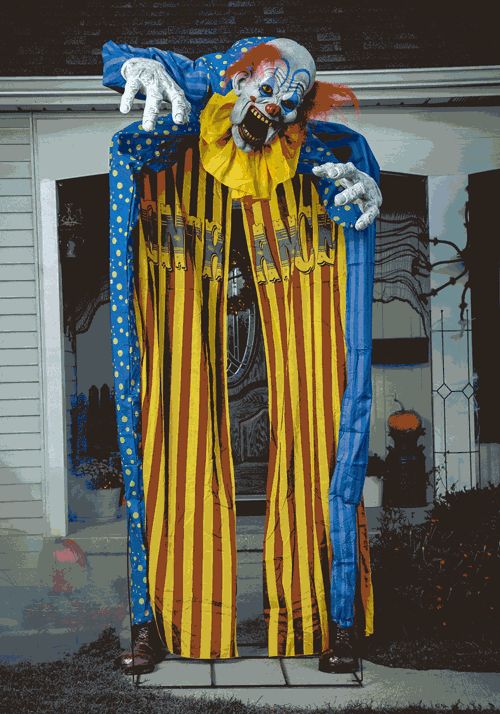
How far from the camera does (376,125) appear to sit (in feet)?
22.7

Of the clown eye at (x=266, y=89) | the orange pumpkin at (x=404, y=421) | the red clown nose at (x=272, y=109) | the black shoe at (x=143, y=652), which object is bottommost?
the black shoe at (x=143, y=652)

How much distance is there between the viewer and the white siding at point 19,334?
6875 mm

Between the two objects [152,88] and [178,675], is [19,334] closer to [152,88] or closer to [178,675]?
[178,675]

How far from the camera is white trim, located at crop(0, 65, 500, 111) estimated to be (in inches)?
259

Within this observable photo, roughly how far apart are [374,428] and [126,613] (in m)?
3.28

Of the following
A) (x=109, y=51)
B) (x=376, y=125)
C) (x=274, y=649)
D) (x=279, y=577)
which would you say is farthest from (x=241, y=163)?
(x=376, y=125)

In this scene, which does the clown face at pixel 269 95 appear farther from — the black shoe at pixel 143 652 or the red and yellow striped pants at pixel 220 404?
the black shoe at pixel 143 652

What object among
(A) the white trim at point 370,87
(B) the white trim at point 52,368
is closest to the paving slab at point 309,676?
(B) the white trim at point 52,368

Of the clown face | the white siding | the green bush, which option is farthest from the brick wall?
the green bush

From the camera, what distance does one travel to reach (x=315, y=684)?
387 cm

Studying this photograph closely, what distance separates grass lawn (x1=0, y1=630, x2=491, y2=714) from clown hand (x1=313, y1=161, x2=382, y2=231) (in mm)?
2214

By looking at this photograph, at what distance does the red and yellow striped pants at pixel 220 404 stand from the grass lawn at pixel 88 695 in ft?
1.19

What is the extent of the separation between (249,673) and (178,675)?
35 cm

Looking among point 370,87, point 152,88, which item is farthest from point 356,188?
point 370,87
